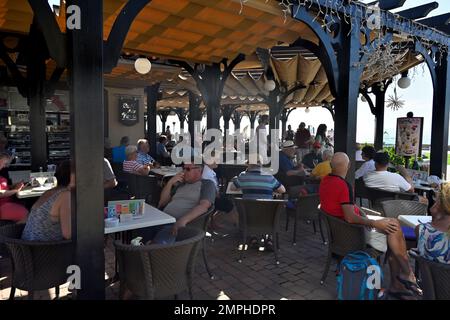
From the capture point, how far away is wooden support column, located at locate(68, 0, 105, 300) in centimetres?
220

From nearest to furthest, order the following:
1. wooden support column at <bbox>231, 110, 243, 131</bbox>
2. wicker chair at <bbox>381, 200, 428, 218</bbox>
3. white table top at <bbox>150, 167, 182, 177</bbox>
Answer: wicker chair at <bbox>381, 200, 428, 218</bbox>, white table top at <bbox>150, 167, 182, 177</bbox>, wooden support column at <bbox>231, 110, 243, 131</bbox>

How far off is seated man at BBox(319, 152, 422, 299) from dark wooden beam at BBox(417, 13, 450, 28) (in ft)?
11.0

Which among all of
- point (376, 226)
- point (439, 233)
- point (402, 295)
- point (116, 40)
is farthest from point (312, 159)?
point (116, 40)

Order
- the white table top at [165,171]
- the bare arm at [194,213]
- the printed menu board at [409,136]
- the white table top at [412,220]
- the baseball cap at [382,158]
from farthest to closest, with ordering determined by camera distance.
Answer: the printed menu board at [409,136] → the white table top at [165,171] → the baseball cap at [382,158] → the bare arm at [194,213] → the white table top at [412,220]

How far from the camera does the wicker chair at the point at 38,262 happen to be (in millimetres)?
2271

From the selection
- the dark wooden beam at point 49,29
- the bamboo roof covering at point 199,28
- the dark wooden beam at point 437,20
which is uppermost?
the dark wooden beam at point 437,20

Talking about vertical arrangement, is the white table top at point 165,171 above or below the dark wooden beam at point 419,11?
below

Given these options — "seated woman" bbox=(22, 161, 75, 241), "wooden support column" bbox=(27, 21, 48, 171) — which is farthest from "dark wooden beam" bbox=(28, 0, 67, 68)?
"wooden support column" bbox=(27, 21, 48, 171)

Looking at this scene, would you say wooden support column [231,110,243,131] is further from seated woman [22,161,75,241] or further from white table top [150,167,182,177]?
seated woman [22,161,75,241]

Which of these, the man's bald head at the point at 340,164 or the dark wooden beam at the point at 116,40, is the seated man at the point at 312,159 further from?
the dark wooden beam at the point at 116,40

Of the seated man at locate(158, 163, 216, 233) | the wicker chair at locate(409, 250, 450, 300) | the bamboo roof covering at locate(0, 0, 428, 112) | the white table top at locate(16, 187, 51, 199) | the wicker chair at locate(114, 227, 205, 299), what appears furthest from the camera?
the white table top at locate(16, 187, 51, 199)

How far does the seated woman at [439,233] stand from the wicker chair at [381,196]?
1893mm

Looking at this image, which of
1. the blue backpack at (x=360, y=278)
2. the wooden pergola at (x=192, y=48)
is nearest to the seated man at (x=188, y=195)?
the wooden pergola at (x=192, y=48)
